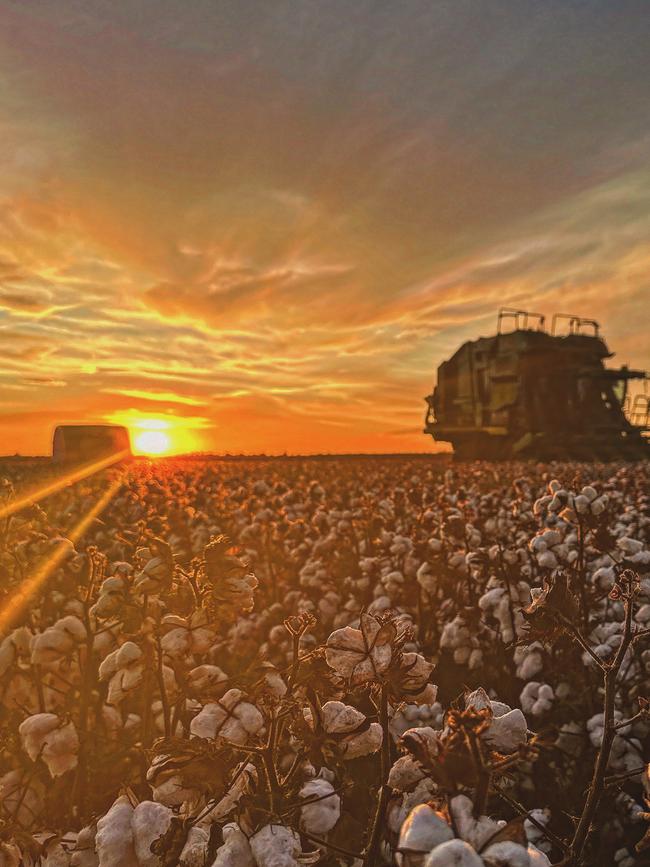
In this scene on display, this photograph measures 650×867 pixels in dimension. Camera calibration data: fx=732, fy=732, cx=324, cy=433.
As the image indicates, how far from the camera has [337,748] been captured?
1.77 m

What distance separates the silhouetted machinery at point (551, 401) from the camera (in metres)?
32.4

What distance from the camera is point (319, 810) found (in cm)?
173

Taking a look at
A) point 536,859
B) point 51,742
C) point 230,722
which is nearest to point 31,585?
point 51,742

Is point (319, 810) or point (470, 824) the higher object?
point (470, 824)

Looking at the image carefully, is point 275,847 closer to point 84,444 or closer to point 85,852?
point 85,852

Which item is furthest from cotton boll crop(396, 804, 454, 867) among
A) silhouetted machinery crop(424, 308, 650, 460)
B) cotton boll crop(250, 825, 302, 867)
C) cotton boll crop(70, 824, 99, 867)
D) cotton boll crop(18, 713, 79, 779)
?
silhouetted machinery crop(424, 308, 650, 460)

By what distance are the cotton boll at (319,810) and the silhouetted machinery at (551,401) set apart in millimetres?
31022

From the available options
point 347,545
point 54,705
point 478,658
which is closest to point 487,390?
point 347,545

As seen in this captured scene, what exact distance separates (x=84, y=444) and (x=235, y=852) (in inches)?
1716

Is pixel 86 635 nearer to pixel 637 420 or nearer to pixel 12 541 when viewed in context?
pixel 12 541

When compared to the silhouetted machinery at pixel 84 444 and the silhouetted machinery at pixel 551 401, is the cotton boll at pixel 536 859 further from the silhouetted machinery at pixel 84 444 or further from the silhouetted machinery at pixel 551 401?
the silhouetted machinery at pixel 84 444

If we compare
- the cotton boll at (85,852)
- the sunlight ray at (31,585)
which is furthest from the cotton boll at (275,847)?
the sunlight ray at (31,585)

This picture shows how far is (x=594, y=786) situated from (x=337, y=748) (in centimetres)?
60

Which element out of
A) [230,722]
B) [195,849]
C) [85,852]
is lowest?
[85,852]
